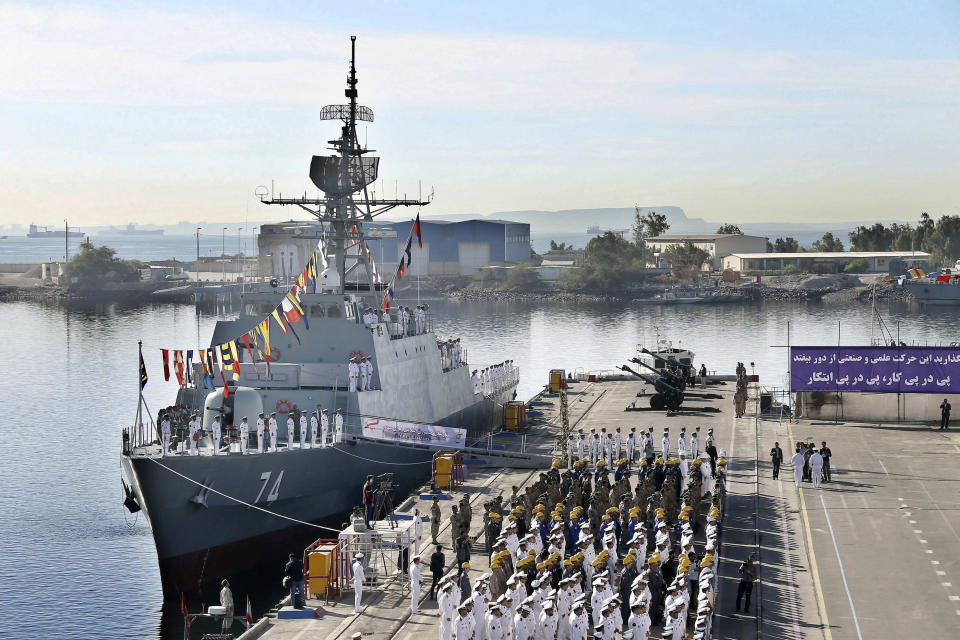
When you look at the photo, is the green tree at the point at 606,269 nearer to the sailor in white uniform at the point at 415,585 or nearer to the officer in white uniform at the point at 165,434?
the officer in white uniform at the point at 165,434

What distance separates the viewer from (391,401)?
1300 inches

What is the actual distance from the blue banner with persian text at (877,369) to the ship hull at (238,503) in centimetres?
1807

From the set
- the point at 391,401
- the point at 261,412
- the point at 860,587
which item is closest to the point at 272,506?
the point at 261,412

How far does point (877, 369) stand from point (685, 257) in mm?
134187

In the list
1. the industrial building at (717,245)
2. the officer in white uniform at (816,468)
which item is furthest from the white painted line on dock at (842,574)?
the industrial building at (717,245)

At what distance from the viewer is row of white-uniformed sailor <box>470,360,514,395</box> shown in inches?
1720

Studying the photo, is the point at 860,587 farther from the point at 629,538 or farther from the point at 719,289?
the point at 719,289

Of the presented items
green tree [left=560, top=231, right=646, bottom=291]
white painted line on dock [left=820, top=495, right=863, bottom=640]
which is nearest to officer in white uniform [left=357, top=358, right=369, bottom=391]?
white painted line on dock [left=820, top=495, right=863, bottom=640]

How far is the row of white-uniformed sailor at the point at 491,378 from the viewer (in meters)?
43.7

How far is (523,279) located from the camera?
150250mm

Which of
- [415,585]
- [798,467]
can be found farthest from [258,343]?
[798,467]

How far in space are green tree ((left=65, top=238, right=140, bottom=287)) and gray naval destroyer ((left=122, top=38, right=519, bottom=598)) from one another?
130530 millimetres

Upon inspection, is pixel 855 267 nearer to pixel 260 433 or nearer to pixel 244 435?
pixel 260 433

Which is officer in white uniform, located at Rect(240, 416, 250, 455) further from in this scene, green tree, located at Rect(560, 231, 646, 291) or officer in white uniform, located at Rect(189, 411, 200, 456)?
green tree, located at Rect(560, 231, 646, 291)
